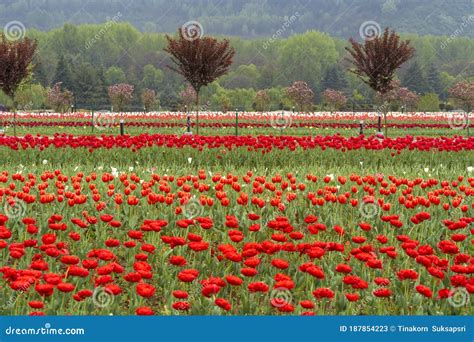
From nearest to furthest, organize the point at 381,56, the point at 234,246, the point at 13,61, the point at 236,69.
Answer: the point at 234,246 < the point at 13,61 < the point at 381,56 < the point at 236,69

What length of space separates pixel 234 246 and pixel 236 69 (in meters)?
116

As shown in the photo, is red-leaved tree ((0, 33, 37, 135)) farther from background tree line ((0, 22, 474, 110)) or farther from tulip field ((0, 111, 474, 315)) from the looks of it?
background tree line ((0, 22, 474, 110))

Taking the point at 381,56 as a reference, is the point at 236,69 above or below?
above

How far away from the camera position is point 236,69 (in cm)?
12050

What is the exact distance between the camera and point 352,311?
4488 millimetres

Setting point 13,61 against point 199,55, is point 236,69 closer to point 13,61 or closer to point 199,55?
point 199,55

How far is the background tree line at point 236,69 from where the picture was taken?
244ft

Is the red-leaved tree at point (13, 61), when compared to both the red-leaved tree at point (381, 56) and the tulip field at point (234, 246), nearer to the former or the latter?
the tulip field at point (234, 246)

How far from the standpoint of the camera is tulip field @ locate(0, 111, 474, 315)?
14.1 ft

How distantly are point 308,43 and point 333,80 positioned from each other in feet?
137

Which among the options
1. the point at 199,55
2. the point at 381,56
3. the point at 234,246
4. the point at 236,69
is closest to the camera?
the point at 234,246

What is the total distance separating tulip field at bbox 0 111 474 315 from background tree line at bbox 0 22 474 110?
56.2 m

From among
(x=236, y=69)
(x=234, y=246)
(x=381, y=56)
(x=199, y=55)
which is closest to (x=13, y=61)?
(x=199, y=55)

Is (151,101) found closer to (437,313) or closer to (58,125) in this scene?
(58,125)
